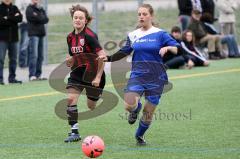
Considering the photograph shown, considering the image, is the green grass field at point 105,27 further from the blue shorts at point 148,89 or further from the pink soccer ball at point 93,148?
the pink soccer ball at point 93,148

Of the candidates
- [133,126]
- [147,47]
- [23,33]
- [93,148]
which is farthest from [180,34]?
[93,148]

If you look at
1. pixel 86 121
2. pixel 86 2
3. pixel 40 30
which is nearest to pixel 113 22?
pixel 86 2

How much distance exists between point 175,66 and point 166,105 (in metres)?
5.89

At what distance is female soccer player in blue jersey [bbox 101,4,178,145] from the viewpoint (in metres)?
9.82

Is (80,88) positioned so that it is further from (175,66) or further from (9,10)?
(175,66)

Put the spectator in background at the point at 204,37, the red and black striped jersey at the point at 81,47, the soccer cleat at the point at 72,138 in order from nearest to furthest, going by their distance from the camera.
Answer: the soccer cleat at the point at 72,138 → the red and black striped jersey at the point at 81,47 → the spectator in background at the point at 204,37

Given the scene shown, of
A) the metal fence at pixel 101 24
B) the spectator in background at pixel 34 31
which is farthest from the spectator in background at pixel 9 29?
the metal fence at pixel 101 24

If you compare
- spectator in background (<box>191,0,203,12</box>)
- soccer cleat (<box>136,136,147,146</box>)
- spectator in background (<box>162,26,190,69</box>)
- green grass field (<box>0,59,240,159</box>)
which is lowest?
spectator in background (<box>162,26,190,69</box>)

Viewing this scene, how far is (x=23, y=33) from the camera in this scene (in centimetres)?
1916

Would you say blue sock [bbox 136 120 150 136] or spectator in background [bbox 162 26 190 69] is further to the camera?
spectator in background [bbox 162 26 190 69]

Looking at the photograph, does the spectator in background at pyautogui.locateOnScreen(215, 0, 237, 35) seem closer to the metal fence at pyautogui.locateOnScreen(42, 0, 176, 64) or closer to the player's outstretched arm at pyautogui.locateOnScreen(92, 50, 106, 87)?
the metal fence at pyautogui.locateOnScreen(42, 0, 176, 64)

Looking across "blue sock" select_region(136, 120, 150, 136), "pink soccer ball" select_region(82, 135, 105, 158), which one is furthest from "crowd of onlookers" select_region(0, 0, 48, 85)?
"pink soccer ball" select_region(82, 135, 105, 158)

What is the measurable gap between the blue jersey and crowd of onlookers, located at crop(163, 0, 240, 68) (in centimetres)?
953

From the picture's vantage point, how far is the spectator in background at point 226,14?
73.0 ft
